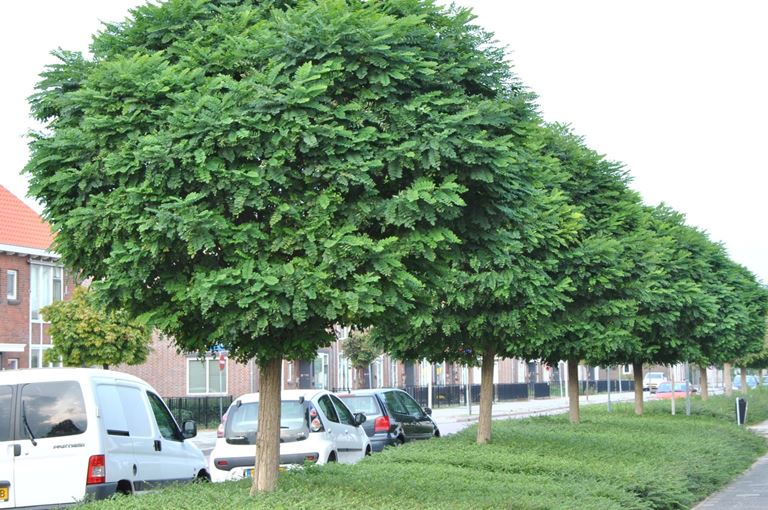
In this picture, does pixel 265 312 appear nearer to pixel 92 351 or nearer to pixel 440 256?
pixel 440 256

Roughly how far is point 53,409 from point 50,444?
1.24 feet

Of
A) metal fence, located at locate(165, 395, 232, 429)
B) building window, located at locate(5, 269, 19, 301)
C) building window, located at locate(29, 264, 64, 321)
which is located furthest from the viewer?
building window, located at locate(29, 264, 64, 321)

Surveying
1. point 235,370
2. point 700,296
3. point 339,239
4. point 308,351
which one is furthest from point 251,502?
point 235,370

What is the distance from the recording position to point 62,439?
12344 millimetres

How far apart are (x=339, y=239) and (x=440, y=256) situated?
1359 millimetres

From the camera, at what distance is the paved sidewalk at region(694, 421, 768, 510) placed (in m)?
17.6

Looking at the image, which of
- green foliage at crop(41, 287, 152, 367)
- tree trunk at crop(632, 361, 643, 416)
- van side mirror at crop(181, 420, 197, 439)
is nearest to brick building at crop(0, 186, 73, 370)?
green foliage at crop(41, 287, 152, 367)

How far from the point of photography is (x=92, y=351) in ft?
121

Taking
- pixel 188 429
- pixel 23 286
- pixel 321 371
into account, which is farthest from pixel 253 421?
pixel 321 371

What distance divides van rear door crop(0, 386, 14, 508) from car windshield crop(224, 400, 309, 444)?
229 inches

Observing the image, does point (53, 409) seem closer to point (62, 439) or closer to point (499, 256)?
point (62, 439)

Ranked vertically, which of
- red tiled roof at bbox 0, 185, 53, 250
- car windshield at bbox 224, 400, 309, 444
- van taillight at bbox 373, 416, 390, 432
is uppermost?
red tiled roof at bbox 0, 185, 53, 250

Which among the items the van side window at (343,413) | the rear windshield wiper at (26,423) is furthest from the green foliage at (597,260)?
the rear windshield wiper at (26,423)

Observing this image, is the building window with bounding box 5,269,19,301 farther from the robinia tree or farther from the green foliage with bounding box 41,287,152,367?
the robinia tree
